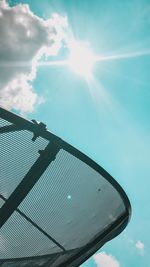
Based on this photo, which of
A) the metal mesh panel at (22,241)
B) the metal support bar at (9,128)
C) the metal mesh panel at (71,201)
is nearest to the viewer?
the metal support bar at (9,128)

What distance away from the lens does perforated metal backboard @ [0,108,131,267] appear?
22.3 ft

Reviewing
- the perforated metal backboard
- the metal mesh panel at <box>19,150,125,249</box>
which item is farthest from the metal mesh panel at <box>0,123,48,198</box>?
the metal mesh panel at <box>19,150,125,249</box>

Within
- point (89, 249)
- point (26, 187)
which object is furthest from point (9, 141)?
point (89, 249)

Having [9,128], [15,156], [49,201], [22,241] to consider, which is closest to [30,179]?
[15,156]

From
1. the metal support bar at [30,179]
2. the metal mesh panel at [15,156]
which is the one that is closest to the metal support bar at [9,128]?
the metal mesh panel at [15,156]

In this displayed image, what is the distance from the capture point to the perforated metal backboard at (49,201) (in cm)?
680

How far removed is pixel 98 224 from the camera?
28.8 ft

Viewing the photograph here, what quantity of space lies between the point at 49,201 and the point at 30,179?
1155 mm

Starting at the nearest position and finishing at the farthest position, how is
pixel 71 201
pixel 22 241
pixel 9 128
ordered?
pixel 9 128
pixel 71 201
pixel 22 241

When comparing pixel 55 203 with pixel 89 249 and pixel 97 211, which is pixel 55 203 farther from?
pixel 89 249

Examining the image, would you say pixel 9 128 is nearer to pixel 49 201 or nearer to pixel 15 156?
pixel 15 156

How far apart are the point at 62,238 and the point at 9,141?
3.27 metres

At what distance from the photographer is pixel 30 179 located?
716 centimetres

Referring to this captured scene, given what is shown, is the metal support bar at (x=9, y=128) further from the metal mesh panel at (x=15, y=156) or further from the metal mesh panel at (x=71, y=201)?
the metal mesh panel at (x=71, y=201)
